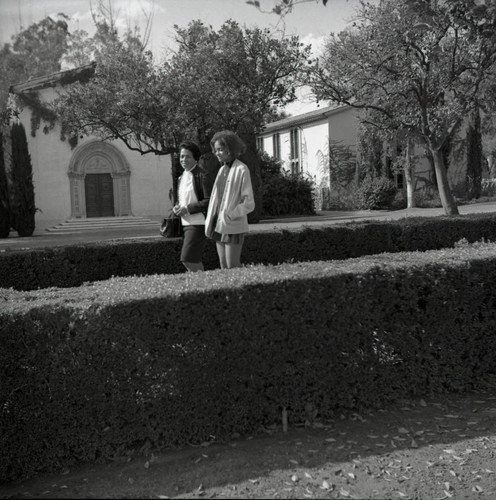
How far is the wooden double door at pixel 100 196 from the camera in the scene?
103ft

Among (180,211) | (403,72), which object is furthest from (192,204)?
(403,72)

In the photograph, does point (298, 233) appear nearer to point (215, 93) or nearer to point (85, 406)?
point (85, 406)

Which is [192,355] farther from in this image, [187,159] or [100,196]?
[100,196]

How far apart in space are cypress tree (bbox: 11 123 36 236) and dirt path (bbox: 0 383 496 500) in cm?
2543

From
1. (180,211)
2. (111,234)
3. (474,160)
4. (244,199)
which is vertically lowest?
(111,234)

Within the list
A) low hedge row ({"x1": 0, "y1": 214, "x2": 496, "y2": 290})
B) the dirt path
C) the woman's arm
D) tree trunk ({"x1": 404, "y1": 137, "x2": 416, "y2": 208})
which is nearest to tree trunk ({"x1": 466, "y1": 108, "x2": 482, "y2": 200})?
tree trunk ({"x1": 404, "y1": 137, "x2": 416, "y2": 208})

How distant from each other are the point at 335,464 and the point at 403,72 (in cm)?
1586

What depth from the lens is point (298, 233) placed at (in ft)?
37.2

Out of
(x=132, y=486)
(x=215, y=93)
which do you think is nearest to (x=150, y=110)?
(x=215, y=93)

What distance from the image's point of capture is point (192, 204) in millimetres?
7004

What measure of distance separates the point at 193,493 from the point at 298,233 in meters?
8.99

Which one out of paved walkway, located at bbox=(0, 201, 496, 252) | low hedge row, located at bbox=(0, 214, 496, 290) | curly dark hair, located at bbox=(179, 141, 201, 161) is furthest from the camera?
paved walkway, located at bbox=(0, 201, 496, 252)

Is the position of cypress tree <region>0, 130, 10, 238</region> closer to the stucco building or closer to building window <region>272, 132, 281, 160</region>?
the stucco building

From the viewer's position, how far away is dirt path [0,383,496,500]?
3142 millimetres
